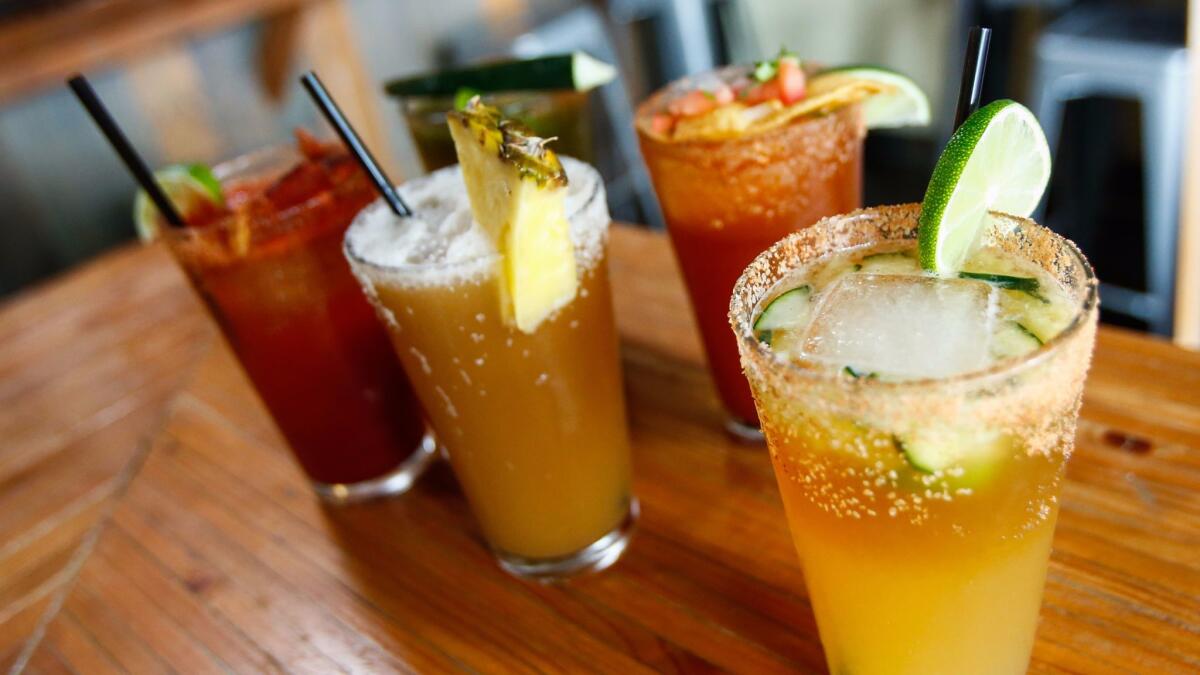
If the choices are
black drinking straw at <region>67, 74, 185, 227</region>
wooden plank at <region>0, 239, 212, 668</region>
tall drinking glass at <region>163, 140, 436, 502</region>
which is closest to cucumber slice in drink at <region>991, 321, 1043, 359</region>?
tall drinking glass at <region>163, 140, 436, 502</region>

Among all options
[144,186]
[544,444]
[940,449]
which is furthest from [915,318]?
[144,186]

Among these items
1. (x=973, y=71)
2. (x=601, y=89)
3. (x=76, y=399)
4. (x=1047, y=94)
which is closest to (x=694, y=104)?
(x=973, y=71)

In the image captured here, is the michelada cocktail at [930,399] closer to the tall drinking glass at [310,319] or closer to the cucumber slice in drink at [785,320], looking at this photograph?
the cucumber slice in drink at [785,320]

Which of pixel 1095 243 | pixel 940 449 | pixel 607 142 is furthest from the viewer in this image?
pixel 607 142

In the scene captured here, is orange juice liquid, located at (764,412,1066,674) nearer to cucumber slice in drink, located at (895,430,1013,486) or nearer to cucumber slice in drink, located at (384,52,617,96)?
cucumber slice in drink, located at (895,430,1013,486)

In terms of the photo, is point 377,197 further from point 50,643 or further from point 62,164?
point 62,164

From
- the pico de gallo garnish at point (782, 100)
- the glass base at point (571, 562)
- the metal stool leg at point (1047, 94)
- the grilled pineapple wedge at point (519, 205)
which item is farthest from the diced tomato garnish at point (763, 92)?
the metal stool leg at point (1047, 94)
